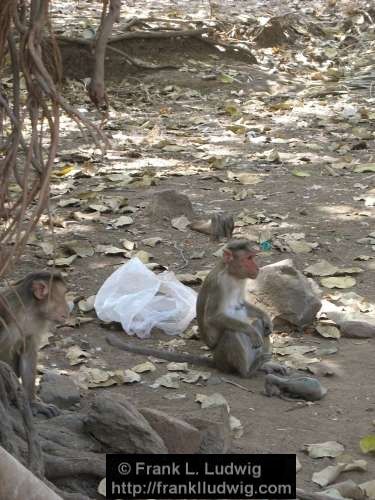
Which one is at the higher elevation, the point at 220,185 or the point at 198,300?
the point at 198,300

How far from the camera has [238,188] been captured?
343 inches

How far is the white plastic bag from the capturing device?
19.8 feet

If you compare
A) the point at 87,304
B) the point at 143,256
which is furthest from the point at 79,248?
the point at 87,304

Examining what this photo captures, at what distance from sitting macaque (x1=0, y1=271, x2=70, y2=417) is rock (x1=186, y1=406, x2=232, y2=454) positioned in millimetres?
731

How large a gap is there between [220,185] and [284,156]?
1.14 m

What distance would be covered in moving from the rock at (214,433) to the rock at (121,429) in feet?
0.80

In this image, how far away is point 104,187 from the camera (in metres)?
8.55

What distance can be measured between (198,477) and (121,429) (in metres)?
0.37

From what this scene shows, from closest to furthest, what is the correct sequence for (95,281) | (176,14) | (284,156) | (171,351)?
(171,351) → (95,281) → (284,156) → (176,14)

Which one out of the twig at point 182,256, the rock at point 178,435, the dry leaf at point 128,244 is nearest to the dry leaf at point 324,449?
the rock at point 178,435

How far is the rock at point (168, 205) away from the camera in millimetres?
7773

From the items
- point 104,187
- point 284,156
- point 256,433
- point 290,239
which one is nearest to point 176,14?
point 284,156

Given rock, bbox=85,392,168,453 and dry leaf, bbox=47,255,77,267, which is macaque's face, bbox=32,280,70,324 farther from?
dry leaf, bbox=47,255,77,267

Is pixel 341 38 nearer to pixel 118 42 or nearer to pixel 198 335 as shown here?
pixel 118 42
